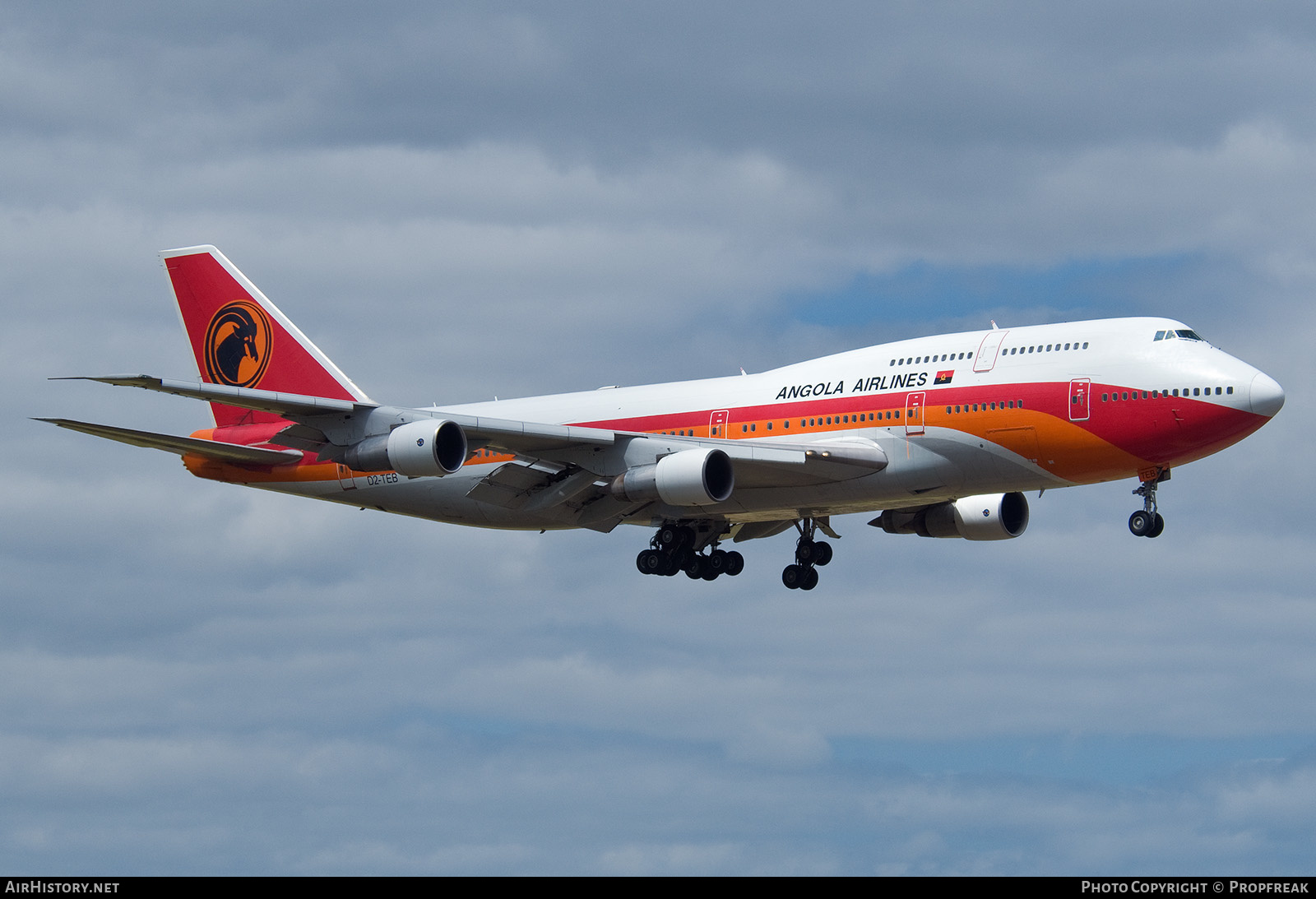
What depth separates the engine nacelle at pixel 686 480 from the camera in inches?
1801

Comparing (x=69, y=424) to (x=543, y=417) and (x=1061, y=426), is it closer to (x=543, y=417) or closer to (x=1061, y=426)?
(x=543, y=417)

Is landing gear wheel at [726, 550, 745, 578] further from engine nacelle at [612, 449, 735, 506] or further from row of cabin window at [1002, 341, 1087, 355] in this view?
row of cabin window at [1002, 341, 1087, 355]

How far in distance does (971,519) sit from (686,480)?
39.4 ft

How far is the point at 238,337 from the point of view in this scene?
192 ft

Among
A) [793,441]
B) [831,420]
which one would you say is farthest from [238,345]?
[831,420]

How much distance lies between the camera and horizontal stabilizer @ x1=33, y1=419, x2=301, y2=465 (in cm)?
4834

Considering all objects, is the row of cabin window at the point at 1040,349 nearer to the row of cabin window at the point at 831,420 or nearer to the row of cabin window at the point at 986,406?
the row of cabin window at the point at 986,406

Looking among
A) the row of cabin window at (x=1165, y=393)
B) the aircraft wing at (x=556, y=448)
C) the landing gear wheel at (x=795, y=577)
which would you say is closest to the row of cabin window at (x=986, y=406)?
the row of cabin window at (x=1165, y=393)

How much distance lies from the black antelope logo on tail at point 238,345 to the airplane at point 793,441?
1.88m

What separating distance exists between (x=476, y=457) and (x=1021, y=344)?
59.8 feet

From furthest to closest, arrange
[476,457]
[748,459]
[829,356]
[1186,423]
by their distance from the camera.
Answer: [476,457] < [829,356] < [748,459] < [1186,423]

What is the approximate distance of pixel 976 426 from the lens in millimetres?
45406

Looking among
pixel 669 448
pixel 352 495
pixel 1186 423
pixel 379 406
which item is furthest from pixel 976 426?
pixel 352 495

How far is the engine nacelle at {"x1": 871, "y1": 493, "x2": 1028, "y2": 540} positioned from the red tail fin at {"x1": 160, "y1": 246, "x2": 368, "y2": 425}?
19.4 metres
